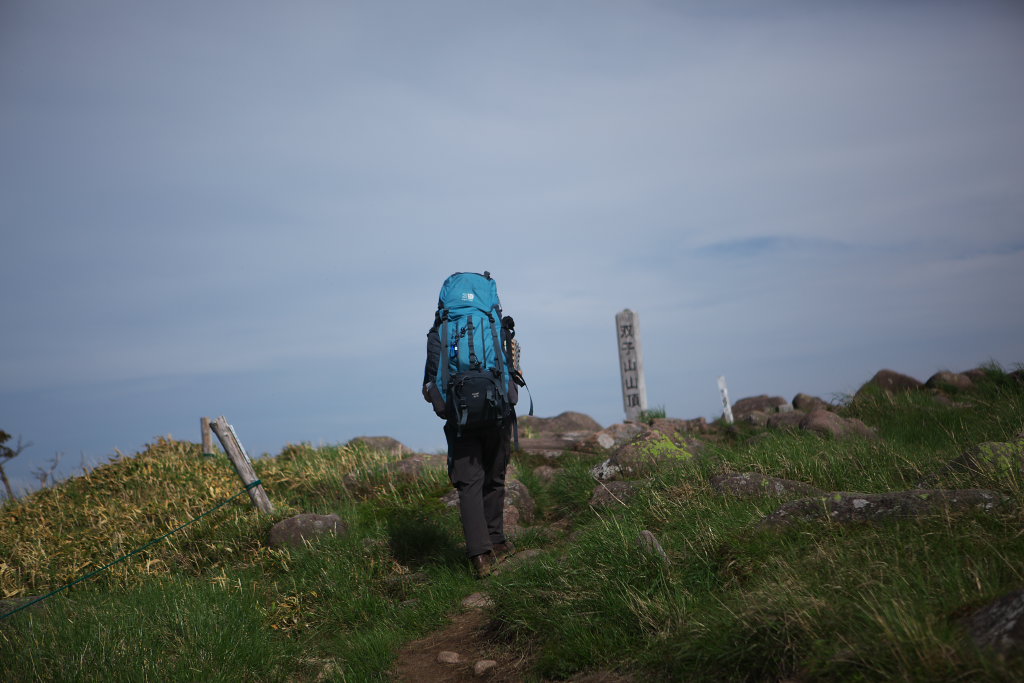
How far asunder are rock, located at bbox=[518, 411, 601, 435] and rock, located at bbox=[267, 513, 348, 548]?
7.50 meters

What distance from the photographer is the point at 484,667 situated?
500 centimetres

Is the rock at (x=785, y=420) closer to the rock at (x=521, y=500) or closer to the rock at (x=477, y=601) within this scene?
the rock at (x=521, y=500)

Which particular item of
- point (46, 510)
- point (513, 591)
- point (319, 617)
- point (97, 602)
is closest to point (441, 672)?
point (513, 591)

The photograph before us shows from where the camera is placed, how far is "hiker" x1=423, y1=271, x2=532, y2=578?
6.50 metres

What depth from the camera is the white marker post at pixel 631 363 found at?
1694 centimetres

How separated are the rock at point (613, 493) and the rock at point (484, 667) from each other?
2.31 m

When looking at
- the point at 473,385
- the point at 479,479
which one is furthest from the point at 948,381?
the point at 473,385

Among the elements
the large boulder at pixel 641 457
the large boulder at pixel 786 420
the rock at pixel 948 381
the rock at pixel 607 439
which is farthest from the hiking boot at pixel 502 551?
the rock at pixel 948 381

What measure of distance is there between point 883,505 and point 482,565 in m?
3.38

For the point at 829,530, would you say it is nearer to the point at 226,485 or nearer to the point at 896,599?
the point at 896,599

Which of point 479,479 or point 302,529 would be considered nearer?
point 479,479

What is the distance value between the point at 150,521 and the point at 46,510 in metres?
2.58

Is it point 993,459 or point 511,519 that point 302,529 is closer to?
point 511,519

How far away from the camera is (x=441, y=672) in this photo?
5.22m
